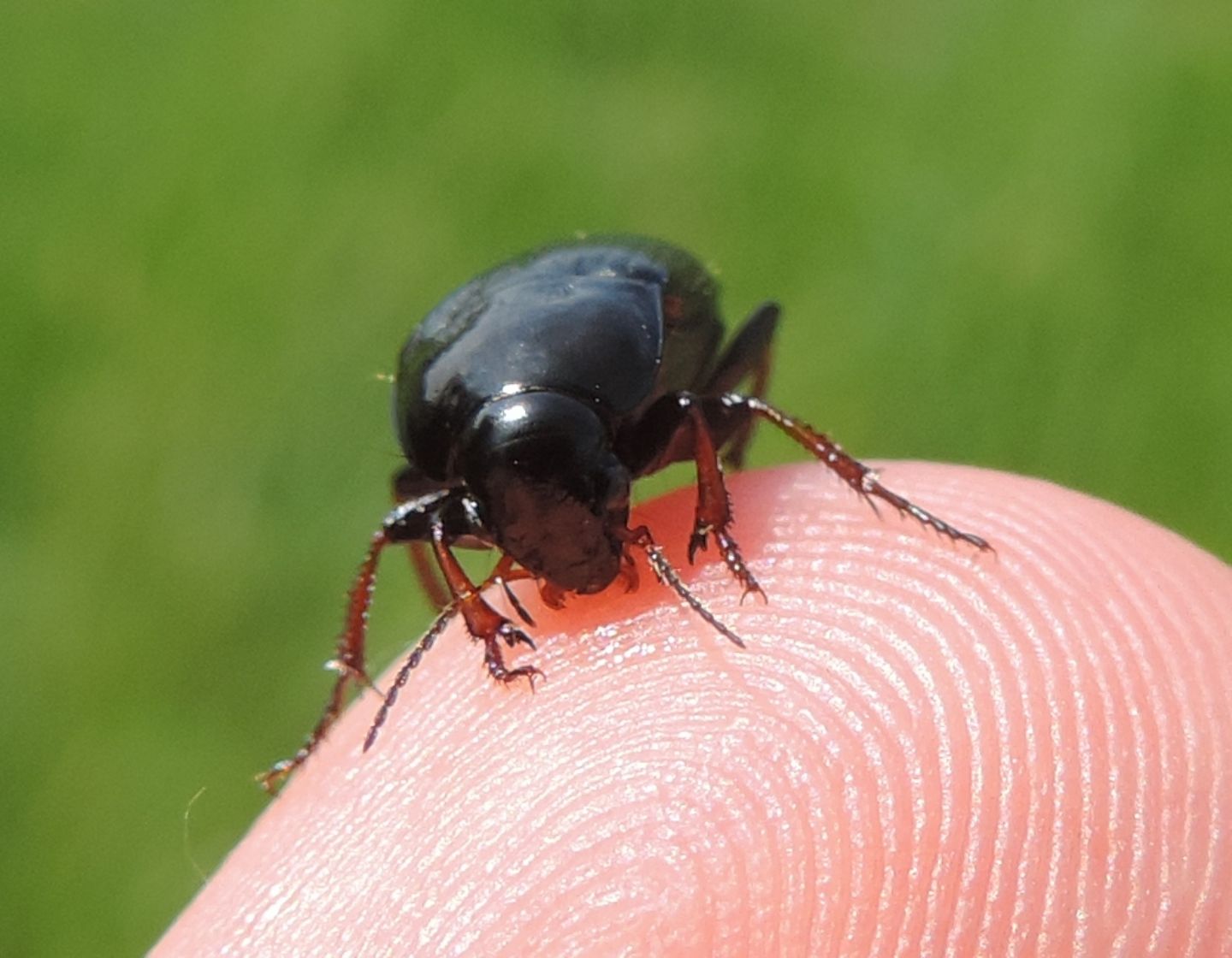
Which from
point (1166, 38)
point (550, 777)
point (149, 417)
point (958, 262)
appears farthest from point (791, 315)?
point (550, 777)

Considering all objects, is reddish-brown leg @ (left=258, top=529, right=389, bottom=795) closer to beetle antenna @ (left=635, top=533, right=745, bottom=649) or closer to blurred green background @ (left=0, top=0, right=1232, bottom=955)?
beetle antenna @ (left=635, top=533, right=745, bottom=649)

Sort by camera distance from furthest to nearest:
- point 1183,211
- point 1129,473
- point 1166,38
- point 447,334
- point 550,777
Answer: point 1166,38 → point 1183,211 → point 1129,473 → point 447,334 → point 550,777

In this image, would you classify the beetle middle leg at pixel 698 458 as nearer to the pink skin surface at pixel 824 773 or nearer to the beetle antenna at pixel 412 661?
the pink skin surface at pixel 824 773

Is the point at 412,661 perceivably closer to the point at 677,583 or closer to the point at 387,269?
the point at 677,583

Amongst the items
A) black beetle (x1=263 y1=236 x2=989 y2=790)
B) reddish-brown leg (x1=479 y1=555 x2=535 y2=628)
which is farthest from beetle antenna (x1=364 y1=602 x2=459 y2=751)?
reddish-brown leg (x1=479 y1=555 x2=535 y2=628)

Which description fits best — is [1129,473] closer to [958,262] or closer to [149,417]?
[958,262]

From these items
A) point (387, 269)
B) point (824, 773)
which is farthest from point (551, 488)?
point (387, 269)
